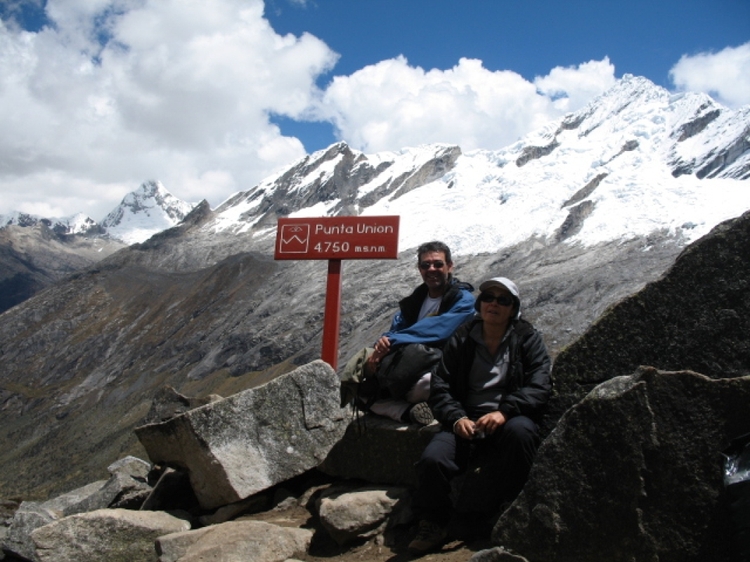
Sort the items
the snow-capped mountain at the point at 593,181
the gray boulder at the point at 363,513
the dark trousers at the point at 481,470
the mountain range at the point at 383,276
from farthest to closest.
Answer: the snow-capped mountain at the point at 593,181
the mountain range at the point at 383,276
the gray boulder at the point at 363,513
the dark trousers at the point at 481,470

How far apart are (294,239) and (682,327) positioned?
7007 mm

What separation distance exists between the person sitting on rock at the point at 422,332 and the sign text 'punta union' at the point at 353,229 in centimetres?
353

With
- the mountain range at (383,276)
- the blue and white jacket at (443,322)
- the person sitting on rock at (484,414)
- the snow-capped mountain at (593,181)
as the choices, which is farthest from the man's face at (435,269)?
the snow-capped mountain at (593,181)

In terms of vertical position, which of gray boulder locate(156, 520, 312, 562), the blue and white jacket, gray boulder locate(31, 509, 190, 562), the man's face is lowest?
gray boulder locate(31, 509, 190, 562)

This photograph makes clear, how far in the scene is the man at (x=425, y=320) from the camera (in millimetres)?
6586

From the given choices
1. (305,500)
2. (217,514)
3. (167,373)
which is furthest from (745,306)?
(167,373)

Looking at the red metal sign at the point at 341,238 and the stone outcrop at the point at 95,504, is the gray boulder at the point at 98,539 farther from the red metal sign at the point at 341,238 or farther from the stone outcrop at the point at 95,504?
the red metal sign at the point at 341,238

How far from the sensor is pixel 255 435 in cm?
738

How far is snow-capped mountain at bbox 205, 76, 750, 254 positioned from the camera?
366 ft

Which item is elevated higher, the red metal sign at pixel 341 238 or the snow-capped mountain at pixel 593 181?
the snow-capped mountain at pixel 593 181

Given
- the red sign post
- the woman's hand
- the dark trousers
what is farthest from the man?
Result: the red sign post

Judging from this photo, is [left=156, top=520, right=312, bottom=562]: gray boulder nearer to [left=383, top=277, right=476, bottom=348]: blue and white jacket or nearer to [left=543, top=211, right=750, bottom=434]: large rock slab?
[left=383, top=277, right=476, bottom=348]: blue and white jacket

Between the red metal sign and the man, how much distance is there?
3440 mm

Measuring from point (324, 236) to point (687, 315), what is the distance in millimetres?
6641
